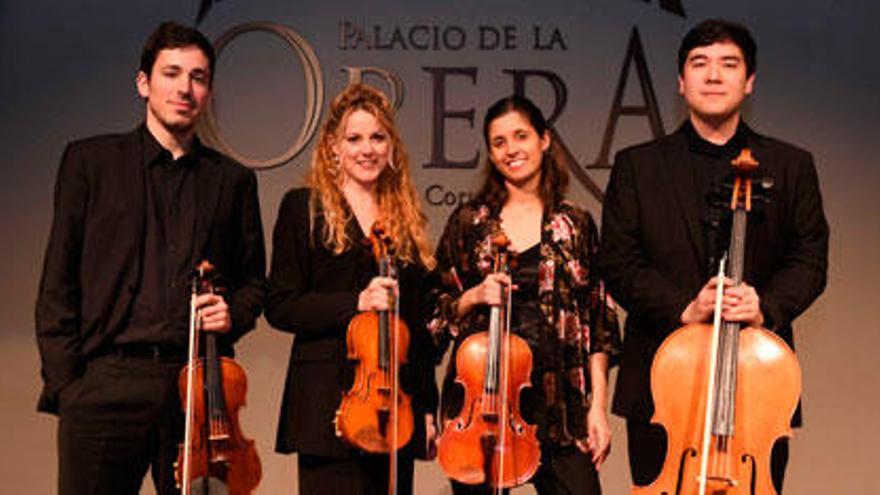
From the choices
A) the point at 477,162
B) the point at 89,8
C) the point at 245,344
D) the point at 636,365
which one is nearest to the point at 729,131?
the point at 636,365

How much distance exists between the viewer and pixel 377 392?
10.6 ft

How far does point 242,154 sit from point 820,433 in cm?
252

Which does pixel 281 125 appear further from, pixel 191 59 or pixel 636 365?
pixel 636 365

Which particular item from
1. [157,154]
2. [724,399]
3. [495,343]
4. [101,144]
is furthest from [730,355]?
[101,144]

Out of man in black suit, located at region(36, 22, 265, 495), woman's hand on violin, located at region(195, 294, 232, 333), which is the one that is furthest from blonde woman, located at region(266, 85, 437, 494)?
woman's hand on violin, located at region(195, 294, 232, 333)

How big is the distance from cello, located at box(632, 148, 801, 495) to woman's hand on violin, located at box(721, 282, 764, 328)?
0.6 inches

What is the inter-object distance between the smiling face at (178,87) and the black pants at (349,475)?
95 centimetres

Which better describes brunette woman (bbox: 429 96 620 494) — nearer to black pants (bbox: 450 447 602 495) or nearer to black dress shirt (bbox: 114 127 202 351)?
black pants (bbox: 450 447 602 495)

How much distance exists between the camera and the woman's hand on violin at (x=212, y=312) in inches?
125

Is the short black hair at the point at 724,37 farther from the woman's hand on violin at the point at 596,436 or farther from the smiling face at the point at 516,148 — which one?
the woman's hand on violin at the point at 596,436

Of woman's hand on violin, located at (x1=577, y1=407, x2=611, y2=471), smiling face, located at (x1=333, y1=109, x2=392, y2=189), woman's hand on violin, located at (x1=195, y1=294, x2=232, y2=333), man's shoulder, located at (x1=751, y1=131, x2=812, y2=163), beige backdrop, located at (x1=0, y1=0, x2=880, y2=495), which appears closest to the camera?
woman's hand on violin, located at (x1=195, y1=294, x2=232, y2=333)

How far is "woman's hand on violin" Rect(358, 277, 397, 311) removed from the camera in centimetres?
326

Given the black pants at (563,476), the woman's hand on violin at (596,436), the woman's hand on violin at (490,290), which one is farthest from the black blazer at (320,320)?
the woman's hand on violin at (596,436)

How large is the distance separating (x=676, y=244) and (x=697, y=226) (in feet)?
0.23
